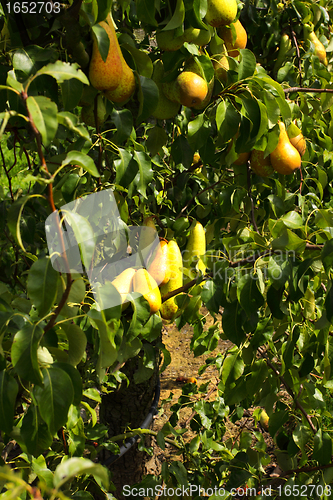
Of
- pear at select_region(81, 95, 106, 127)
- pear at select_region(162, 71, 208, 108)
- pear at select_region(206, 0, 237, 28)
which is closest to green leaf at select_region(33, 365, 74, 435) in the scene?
pear at select_region(81, 95, 106, 127)

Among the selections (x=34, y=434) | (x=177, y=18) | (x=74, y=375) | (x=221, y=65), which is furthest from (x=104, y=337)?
(x=221, y=65)

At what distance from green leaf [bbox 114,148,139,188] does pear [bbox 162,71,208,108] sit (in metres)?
0.21

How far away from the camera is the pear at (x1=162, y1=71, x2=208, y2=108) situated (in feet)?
2.86

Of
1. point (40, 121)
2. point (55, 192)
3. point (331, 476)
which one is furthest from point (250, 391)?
point (40, 121)

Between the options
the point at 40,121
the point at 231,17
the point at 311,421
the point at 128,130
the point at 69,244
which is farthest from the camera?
the point at 311,421

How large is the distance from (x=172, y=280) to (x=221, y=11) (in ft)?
2.11

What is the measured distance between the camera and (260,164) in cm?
104

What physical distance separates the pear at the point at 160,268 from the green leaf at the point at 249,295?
275 mm

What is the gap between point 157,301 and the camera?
0.87 metres

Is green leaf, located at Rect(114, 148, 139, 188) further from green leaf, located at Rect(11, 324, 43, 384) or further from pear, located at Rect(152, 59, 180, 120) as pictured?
green leaf, located at Rect(11, 324, 43, 384)

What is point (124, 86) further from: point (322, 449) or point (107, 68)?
point (322, 449)

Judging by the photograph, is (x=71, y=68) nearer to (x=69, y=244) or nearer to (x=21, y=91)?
(x=21, y=91)

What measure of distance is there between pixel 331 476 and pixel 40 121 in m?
1.07

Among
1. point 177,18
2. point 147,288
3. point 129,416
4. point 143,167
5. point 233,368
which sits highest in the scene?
point 177,18
